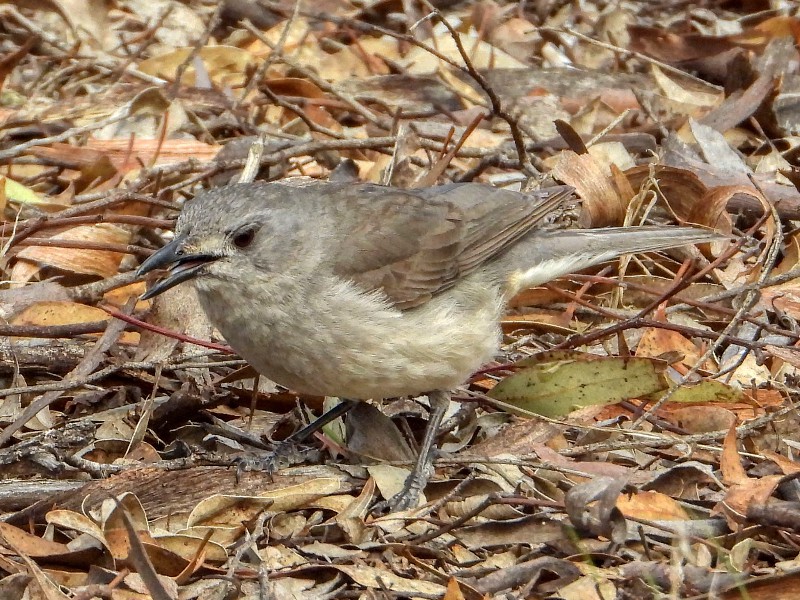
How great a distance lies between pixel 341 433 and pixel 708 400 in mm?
1598

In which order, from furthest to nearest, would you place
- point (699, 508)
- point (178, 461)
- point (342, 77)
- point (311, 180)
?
point (342, 77) → point (311, 180) → point (178, 461) → point (699, 508)

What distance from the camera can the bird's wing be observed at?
5211 millimetres

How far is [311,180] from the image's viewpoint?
6.50m

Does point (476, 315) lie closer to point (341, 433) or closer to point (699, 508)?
point (341, 433)

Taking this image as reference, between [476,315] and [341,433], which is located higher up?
[476,315]

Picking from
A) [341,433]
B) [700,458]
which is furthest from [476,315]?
Answer: [700,458]

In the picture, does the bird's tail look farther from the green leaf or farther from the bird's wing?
the green leaf

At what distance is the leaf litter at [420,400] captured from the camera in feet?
13.3

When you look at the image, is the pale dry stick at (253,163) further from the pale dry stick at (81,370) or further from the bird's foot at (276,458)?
the bird's foot at (276,458)

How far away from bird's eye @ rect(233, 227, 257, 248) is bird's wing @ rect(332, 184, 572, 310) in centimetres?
39

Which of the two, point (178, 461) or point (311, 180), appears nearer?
point (178, 461)

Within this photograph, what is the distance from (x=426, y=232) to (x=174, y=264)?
1.32 meters

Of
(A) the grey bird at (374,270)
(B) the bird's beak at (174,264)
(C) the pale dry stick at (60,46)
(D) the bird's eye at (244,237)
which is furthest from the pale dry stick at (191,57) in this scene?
(B) the bird's beak at (174,264)

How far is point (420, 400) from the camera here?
5.68 meters
